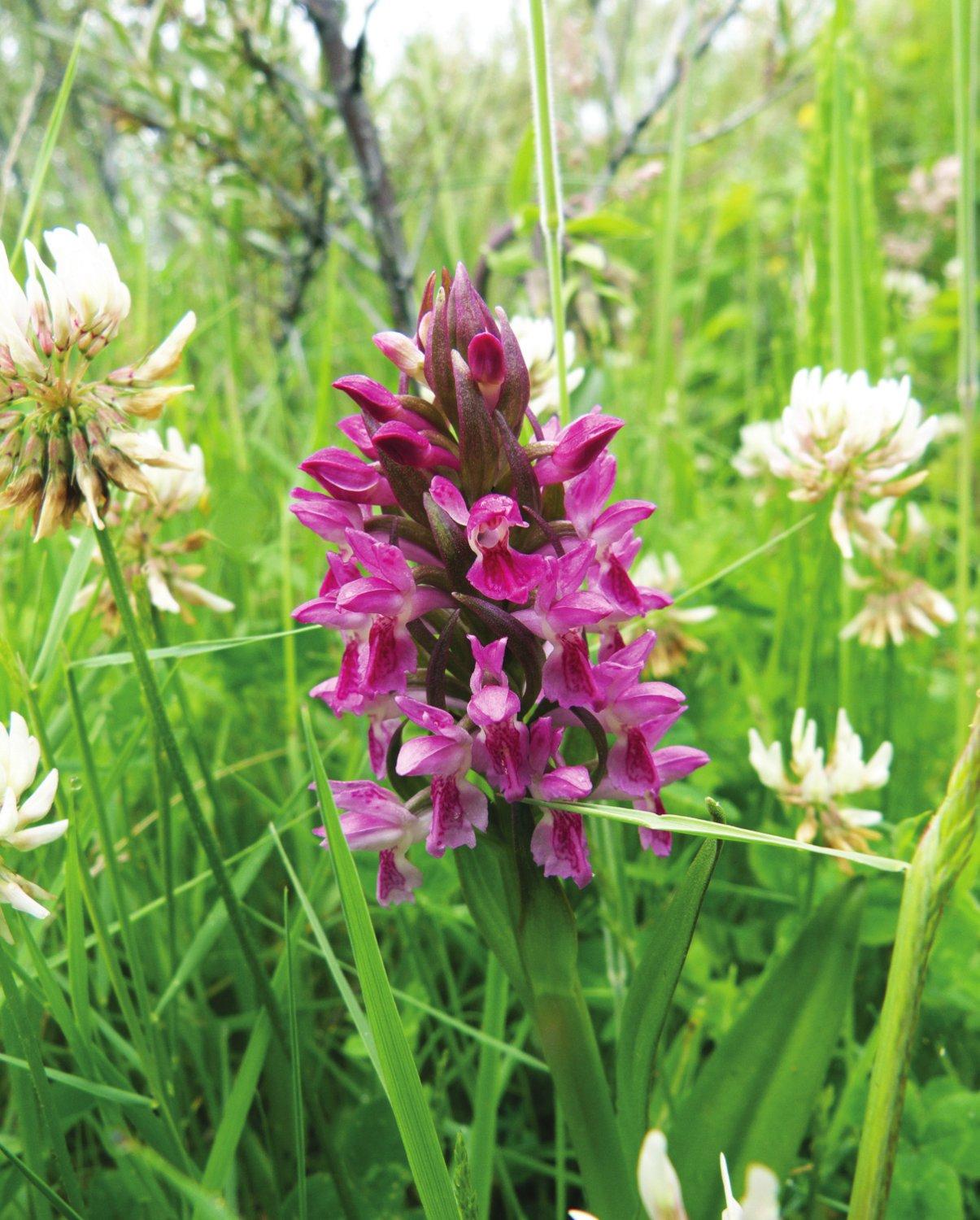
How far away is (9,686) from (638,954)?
2.66ft

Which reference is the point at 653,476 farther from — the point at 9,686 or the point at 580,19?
the point at 580,19

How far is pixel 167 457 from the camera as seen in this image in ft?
2.77

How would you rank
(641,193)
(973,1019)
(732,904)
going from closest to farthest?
(973,1019) < (732,904) < (641,193)

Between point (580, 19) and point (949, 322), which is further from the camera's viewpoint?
point (580, 19)

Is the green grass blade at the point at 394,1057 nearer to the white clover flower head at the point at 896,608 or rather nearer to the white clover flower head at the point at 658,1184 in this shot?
the white clover flower head at the point at 658,1184

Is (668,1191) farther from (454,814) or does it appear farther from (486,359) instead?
(486,359)

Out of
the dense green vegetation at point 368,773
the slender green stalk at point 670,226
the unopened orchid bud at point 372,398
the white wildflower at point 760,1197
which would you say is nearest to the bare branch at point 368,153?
the dense green vegetation at point 368,773

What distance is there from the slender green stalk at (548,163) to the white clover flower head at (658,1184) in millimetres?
685

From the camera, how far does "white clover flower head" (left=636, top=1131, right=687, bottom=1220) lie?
424 millimetres

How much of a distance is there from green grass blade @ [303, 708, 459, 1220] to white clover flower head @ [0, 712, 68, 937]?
244 mm

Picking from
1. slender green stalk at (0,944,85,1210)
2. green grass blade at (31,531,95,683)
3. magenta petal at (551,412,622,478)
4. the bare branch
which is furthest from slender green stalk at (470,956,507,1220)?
the bare branch

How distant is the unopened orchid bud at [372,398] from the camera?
2.53 feet

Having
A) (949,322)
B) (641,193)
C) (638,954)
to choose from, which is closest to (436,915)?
(638,954)

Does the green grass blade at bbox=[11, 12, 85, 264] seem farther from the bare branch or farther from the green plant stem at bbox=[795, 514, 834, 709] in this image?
the green plant stem at bbox=[795, 514, 834, 709]
